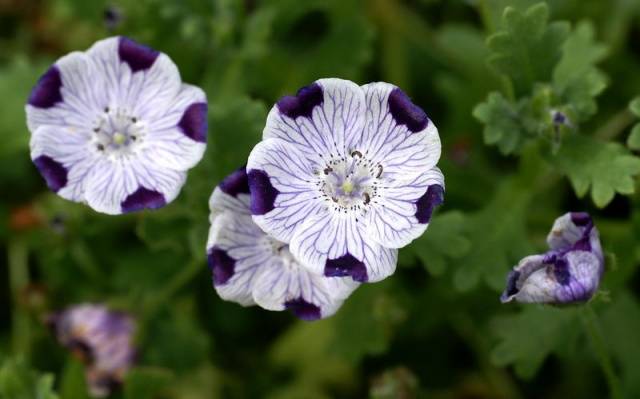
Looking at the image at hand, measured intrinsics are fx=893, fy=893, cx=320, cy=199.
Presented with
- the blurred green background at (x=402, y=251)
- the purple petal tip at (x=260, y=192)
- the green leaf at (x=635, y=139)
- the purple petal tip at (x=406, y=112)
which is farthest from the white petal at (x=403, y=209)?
the green leaf at (x=635, y=139)

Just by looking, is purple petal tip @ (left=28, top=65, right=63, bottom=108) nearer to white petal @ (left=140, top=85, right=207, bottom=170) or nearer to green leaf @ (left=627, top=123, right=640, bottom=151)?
white petal @ (left=140, top=85, right=207, bottom=170)

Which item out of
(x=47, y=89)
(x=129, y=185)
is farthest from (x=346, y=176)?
(x=47, y=89)

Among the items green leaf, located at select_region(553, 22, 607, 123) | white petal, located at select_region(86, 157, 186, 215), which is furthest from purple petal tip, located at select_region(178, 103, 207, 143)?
green leaf, located at select_region(553, 22, 607, 123)

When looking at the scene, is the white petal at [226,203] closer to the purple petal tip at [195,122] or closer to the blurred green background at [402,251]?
the purple petal tip at [195,122]

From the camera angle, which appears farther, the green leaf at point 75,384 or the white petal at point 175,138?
the green leaf at point 75,384

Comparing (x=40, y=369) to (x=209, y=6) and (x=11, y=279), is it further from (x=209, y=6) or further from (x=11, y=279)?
(x=209, y=6)

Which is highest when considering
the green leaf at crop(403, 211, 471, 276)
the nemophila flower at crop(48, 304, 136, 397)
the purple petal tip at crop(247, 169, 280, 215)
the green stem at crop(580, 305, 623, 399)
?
the purple petal tip at crop(247, 169, 280, 215)
